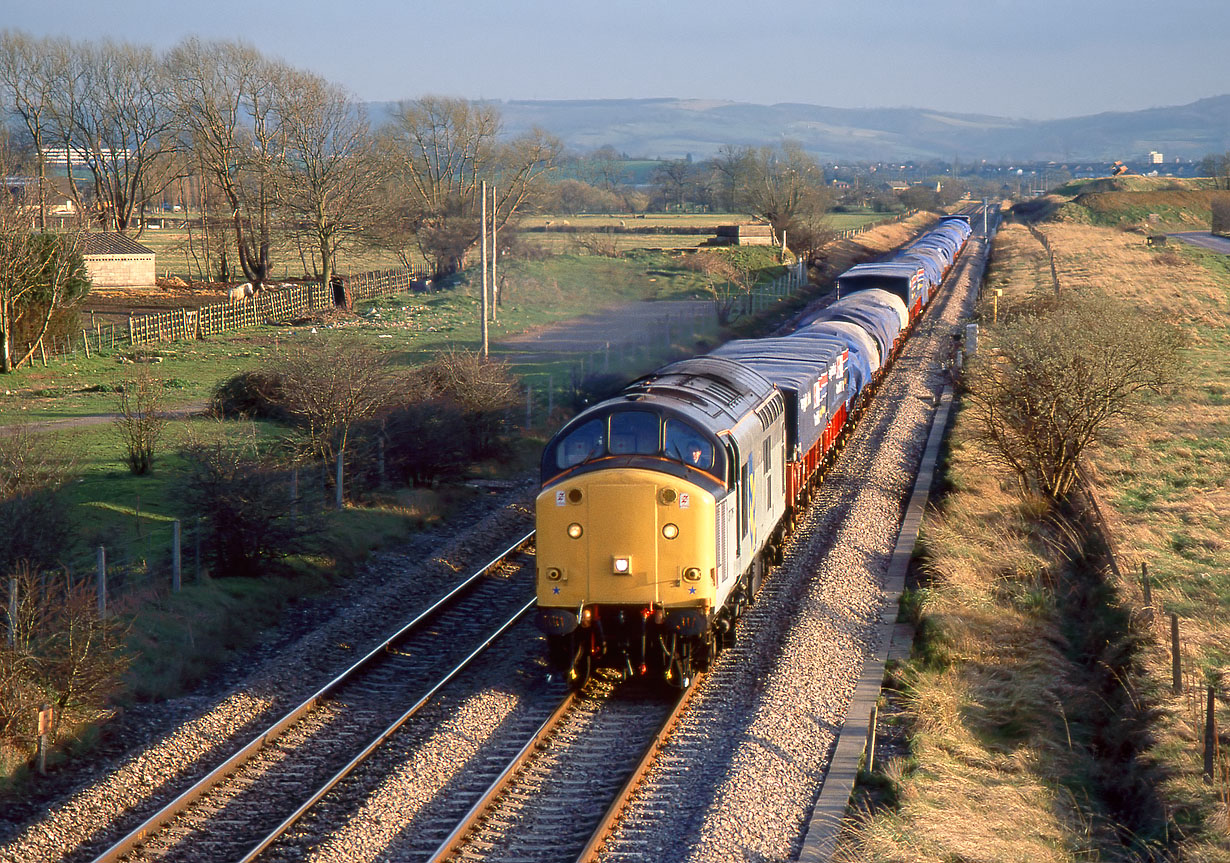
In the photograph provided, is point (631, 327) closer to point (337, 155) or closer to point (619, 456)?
point (337, 155)

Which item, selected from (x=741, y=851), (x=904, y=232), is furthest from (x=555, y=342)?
(x=904, y=232)

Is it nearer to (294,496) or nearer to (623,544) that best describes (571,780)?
(623,544)

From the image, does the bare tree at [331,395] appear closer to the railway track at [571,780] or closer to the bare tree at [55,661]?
the bare tree at [55,661]

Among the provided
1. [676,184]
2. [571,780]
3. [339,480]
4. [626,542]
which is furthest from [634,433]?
[676,184]

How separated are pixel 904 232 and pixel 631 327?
75.7 m

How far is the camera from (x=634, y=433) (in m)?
13.6

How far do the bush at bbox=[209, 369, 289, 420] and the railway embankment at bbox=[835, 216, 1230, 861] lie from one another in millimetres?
16480

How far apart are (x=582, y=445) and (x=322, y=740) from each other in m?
4.36

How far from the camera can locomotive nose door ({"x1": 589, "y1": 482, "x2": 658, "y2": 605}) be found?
13195mm

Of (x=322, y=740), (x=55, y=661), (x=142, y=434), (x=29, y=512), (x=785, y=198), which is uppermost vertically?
(x=785, y=198)

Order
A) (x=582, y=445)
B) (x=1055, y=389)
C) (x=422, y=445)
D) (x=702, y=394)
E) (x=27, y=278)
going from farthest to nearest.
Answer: (x=27, y=278) < (x=422, y=445) < (x=1055, y=389) < (x=702, y=394) < (x=582, y=445)

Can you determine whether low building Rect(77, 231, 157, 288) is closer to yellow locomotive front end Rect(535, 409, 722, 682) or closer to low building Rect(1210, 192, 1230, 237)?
yellow locomotive front end Rect(535, 409, 722, 682)

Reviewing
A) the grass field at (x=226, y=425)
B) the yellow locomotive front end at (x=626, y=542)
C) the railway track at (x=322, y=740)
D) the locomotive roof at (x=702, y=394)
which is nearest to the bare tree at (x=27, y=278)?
the grass field at (x=226, y=425)

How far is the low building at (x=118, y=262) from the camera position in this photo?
2507 inches
